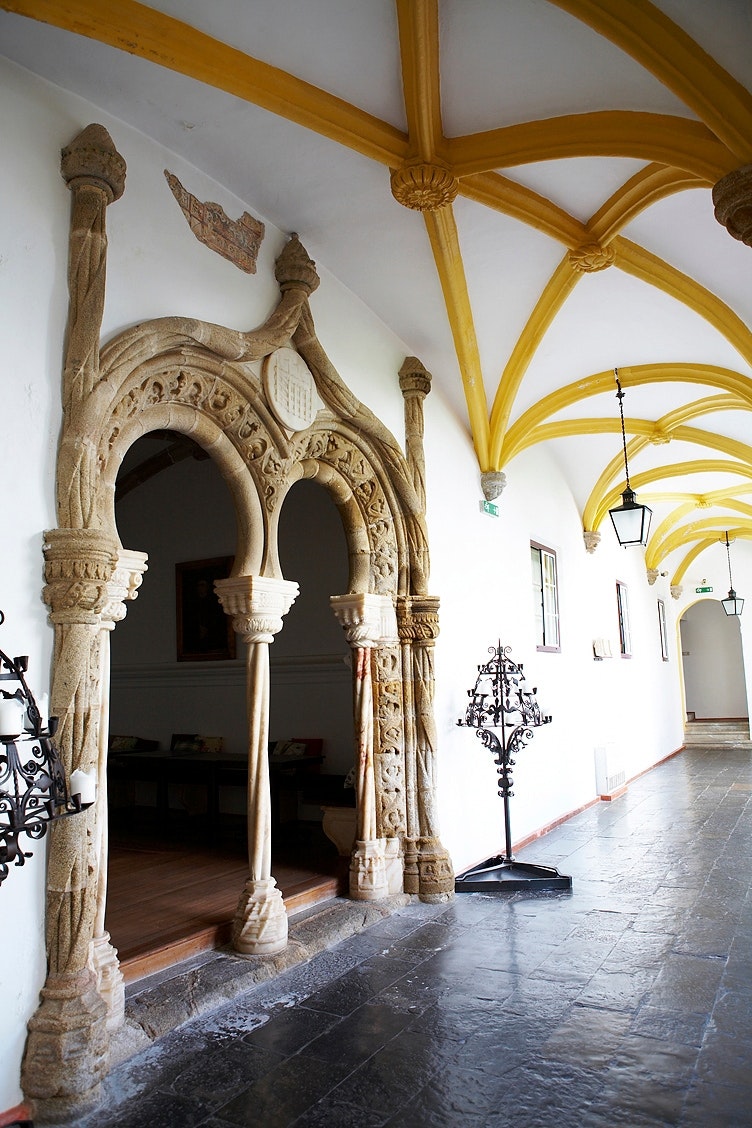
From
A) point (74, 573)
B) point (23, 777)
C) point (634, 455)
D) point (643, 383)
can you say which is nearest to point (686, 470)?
point (634, 455)

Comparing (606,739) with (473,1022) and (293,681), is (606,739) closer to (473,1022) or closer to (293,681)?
(293,681)

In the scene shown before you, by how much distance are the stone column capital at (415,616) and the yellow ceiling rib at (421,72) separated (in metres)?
2.48

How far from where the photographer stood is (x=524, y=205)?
389 cm

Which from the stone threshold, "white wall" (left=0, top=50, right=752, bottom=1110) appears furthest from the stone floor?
"white wall" (left=0, top=50, right=752, bottom=1110)

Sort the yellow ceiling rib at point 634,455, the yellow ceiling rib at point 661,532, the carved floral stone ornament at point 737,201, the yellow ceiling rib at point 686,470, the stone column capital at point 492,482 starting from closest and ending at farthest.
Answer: the carved floral stone ornament at point 737,201, the stone column capital at point 492,482, the yellow ceiling rib at point 634,455, the yellow ceiling rib at point 686,470, the yellow ceiling rib at point 661,532

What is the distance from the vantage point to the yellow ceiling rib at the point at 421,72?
117 inches

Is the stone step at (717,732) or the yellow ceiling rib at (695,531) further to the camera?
the stone step at (717,732)

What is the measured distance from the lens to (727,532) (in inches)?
512

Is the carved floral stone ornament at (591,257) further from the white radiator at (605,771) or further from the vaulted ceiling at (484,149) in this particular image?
the white radiator at (605,771)

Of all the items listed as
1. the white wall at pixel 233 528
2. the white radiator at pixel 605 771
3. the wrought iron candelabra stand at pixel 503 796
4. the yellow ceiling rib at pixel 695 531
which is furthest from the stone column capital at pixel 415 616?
the yellow ceiling rib at pixel 695 531

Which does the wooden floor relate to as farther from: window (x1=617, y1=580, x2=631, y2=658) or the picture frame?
window (x1=617, y1=580, x2=631, y2=658)

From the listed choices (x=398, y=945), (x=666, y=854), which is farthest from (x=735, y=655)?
(x=398, y=945)

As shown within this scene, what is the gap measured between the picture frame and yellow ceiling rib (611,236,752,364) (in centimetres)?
420

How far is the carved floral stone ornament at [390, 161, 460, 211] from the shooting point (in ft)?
11.8
